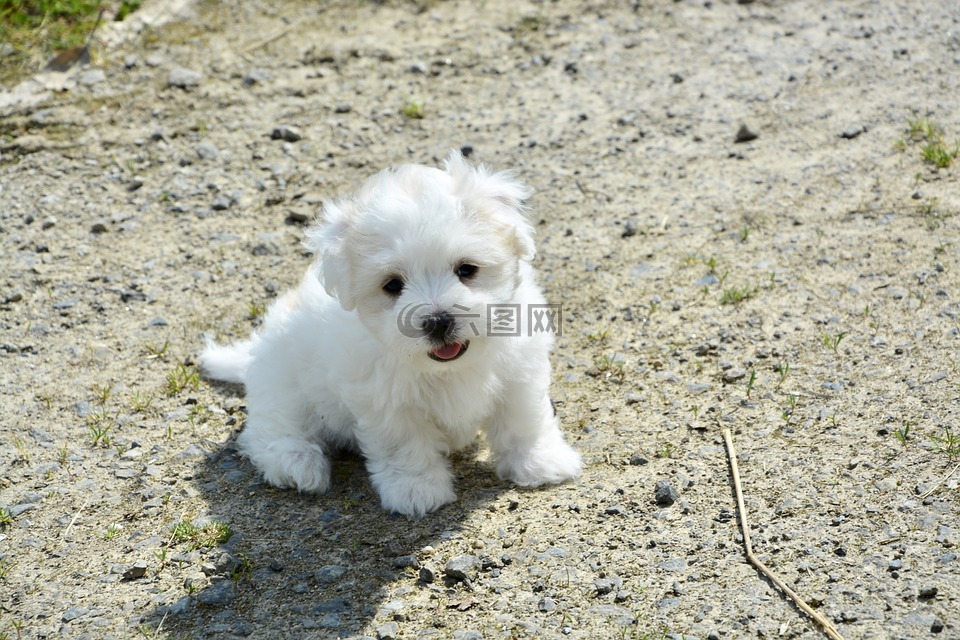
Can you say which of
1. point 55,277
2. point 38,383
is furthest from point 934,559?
point 55,277

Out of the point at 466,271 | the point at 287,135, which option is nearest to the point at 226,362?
the point at 466,271

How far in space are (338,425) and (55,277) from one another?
260 cm

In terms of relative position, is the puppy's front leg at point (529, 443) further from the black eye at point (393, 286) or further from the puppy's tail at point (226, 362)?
the puppy's tail at point (226, 362)

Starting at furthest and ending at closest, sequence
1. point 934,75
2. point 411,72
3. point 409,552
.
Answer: point 411,72, point 934,75, point 409,552

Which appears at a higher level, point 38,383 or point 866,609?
point 866,609

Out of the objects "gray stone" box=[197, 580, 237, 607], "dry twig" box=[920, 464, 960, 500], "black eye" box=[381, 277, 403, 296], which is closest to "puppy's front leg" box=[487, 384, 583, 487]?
"black eye" box=[381, 277, 403, 296]

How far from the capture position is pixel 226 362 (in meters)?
5.24

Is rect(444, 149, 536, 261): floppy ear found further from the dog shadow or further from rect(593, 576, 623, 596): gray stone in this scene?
rect(593, 576, 623, 596): gray stone

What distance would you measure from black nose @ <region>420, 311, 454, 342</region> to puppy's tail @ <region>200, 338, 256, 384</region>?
181 cm

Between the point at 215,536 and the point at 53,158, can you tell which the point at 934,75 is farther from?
the point at 53,158

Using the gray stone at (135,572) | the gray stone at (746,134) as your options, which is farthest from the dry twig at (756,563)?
the gray stone at (746,134)

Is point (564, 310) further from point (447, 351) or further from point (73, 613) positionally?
point (73, 613)

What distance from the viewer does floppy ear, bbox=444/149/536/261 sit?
13.0 feet

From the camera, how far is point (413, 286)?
3.79 m
